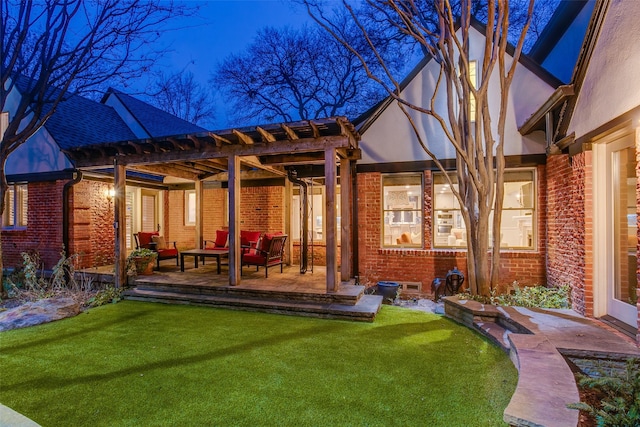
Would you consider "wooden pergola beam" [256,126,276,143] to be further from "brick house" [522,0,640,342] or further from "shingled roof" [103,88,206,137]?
"shingled roof" [103,88,206,137]

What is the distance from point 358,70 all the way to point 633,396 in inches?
725

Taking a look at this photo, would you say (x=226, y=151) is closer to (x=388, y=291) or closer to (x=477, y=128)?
(x=388, y=291)

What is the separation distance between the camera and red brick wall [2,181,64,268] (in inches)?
331

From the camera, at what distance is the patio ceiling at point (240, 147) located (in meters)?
5.70

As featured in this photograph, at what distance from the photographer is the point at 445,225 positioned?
289 inches

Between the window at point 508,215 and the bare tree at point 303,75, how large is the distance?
12.4 m

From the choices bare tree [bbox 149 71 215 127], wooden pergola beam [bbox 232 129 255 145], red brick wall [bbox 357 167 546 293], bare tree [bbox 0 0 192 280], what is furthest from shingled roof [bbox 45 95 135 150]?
bare tree [bbox 149 71 215 127]

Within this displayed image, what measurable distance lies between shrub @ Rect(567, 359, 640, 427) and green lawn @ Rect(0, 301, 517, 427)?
65 centimetres

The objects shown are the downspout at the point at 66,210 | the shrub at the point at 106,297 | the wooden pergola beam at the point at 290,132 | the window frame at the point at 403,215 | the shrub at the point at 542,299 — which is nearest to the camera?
the shrub at the point at 542,299

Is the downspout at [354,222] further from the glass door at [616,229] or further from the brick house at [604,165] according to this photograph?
the glass door at [616,229]

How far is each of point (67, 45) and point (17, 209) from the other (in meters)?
4.86

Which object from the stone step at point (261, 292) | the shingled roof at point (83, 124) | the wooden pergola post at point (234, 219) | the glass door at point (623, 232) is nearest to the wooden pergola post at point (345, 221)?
the stone step at point (261, 292)

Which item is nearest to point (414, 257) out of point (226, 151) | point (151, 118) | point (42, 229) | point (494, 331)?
point (494, 331)

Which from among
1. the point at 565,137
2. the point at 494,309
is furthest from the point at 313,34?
the point at 494,309
